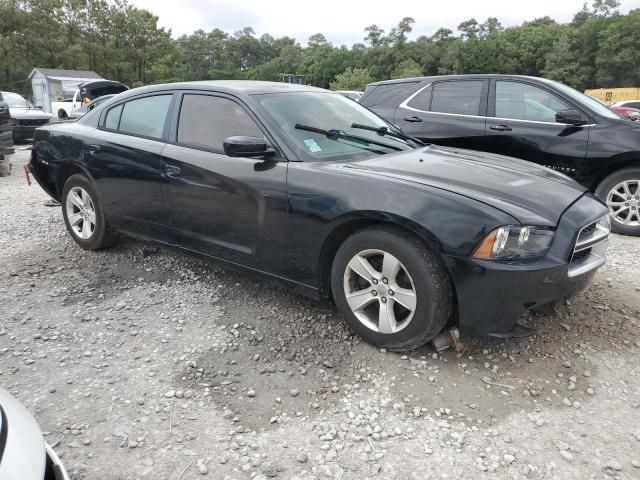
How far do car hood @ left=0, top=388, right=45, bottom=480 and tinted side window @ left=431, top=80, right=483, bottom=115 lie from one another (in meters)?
5.31

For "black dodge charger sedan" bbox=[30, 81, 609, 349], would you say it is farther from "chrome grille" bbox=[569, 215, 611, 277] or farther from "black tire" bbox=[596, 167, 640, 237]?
"black tire" bbox=[596, 167, 640, 237]

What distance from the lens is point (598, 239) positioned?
287cm

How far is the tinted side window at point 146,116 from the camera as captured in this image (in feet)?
12.6

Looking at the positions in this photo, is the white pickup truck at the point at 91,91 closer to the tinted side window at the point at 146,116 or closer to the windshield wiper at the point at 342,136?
the tinted side window at the point at 146,116

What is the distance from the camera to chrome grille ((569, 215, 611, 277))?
8.74 ft

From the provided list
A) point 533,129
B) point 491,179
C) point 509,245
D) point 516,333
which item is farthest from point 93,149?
point 533,129

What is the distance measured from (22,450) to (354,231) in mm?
1934

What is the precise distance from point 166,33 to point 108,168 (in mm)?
63733

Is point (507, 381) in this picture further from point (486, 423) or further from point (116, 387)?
point (116, 387)

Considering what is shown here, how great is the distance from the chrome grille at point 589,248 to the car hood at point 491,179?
192mm

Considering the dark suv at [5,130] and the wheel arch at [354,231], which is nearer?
the wheel arch at [354,231]

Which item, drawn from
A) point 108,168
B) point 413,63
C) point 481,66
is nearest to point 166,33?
point 413,63

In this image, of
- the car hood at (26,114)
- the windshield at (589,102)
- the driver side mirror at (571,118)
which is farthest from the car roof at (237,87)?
the car hood at (26,114)

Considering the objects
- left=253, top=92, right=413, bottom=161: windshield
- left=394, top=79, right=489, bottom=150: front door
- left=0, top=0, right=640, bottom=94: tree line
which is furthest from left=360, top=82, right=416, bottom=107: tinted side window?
left=0, top=0, right=640, bottom=94: tree line
